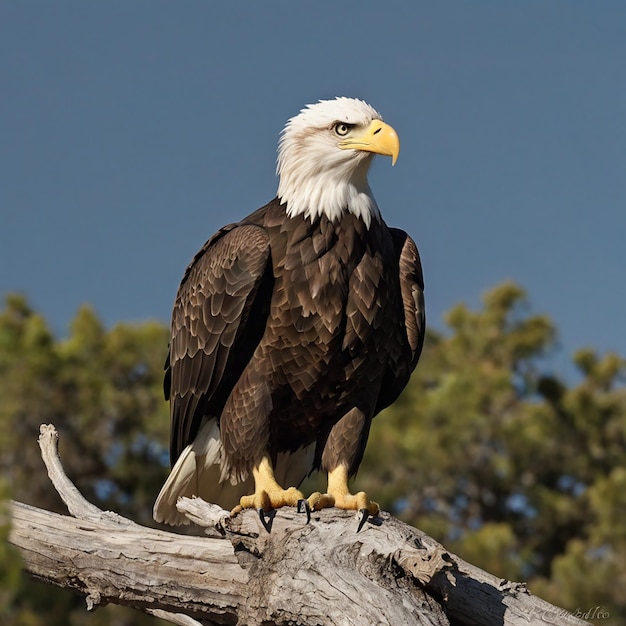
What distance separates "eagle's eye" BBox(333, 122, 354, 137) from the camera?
18.2 feet

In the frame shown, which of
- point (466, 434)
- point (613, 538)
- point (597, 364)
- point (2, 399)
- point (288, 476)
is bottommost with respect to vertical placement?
point (288, 476)

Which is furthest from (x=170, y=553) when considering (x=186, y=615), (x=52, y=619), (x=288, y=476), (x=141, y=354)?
(x=141, y=354)

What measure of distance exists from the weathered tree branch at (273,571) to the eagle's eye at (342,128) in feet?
6.28

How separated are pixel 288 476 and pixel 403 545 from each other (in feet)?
5.79

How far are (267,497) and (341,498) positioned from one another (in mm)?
388

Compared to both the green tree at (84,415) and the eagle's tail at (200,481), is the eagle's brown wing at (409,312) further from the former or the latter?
the green tree at (84,415)

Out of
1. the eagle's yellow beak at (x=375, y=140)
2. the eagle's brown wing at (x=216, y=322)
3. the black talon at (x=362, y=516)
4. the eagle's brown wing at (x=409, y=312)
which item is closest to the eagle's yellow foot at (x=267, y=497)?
the black talon at (x=362, y=516)

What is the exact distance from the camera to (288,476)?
20.0 feet

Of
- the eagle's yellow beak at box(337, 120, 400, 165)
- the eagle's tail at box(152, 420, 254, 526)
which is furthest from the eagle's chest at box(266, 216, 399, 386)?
the eagle's tail at box(152, 420, 254, 526)

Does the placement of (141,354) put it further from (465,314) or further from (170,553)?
(170,553)

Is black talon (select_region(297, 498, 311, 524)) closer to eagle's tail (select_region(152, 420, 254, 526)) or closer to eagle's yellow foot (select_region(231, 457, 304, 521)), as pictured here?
eagle's yellow foot (select_region(231, 457, 304, 521))

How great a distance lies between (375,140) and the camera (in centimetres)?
543

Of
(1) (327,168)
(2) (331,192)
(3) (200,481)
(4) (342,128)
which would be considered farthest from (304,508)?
(4) (342,128)

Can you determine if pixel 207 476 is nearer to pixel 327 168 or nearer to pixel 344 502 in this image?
pixel 344 502
